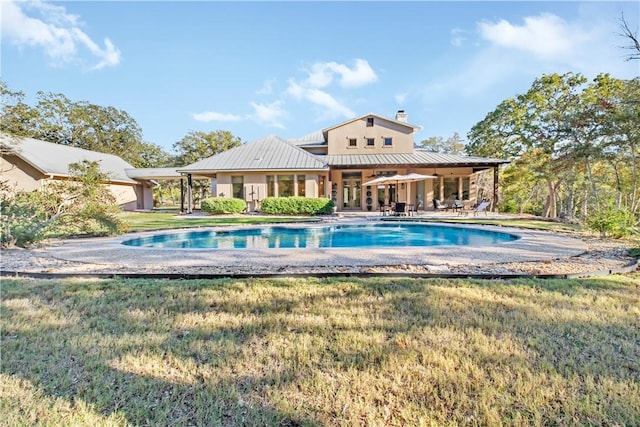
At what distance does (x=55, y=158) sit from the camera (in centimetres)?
2208

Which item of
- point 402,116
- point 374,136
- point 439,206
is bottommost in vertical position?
point 439,206

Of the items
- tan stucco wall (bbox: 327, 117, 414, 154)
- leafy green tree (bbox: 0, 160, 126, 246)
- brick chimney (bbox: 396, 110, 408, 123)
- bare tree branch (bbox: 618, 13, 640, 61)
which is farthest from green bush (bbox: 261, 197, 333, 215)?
bare tree branch (bbox: 618, 13, 640, 61)

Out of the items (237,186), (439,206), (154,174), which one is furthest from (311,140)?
(154,174)

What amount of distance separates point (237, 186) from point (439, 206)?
13991 mm

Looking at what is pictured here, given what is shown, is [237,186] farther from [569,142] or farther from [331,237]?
[569,142]

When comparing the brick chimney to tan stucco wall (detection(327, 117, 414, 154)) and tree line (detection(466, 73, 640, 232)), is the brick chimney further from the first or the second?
tree line (detection(466, 73, 640, 232))

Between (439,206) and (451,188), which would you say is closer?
(439,206)

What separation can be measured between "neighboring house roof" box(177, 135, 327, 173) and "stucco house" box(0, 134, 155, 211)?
19.3 ft

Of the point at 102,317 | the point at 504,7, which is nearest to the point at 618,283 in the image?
the point at 102,317

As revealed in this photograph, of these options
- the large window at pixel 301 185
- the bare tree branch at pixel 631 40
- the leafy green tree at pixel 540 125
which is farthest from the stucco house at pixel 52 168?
the leafy green tree at pixel 540 125

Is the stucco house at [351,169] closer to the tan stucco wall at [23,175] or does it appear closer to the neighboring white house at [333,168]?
the neighboring white house at [333,168]

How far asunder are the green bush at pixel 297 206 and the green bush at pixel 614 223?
12728 millimetres

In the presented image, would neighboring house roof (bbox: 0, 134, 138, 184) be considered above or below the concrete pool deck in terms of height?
above

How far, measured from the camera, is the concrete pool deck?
19.5 ft
